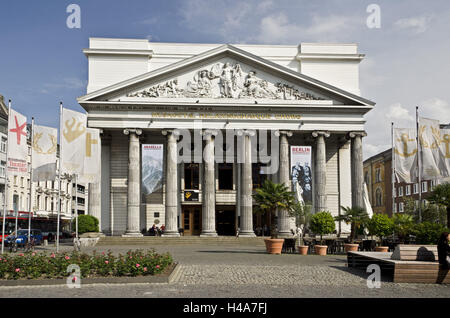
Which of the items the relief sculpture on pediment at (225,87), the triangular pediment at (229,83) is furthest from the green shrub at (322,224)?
the relief sculpture on pediment at (225,87)

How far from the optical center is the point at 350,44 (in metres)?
47.1

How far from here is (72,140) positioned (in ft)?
90.8

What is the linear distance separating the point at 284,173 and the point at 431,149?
1347 cm

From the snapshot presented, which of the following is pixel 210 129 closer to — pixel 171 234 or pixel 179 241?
pixel 171 234

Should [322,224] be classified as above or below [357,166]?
below

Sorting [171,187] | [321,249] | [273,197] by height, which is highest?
[171,187]

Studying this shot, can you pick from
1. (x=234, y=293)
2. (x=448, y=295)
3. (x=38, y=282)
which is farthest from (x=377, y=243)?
(x=38, y=282)

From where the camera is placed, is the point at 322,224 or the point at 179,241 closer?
the point at 322,224

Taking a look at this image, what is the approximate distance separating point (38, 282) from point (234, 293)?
5754 millimetres

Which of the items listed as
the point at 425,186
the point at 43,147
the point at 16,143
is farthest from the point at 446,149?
the point at 425,186

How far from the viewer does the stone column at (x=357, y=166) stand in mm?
→ 40906

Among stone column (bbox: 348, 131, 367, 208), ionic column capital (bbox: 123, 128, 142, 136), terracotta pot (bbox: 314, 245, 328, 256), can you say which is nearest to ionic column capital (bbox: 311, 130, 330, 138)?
stone column (bbox: 348, 131, 367, 208)

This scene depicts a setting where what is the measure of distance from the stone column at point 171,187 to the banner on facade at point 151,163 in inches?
37.1
